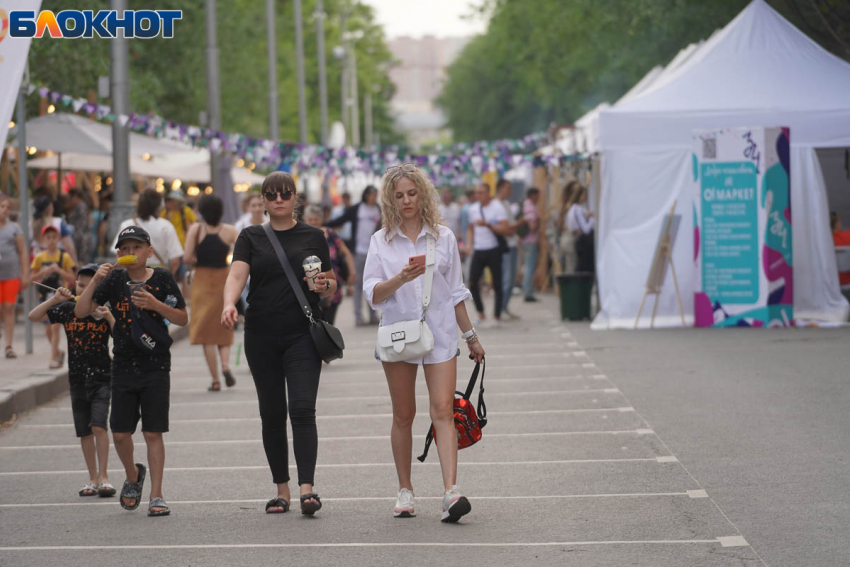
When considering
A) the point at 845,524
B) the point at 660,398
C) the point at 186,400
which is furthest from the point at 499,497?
the point at 186,400

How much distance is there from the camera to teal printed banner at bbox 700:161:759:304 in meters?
16.0

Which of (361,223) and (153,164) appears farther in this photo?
(153,164)

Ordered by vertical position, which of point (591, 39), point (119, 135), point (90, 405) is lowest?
point (90, 405)

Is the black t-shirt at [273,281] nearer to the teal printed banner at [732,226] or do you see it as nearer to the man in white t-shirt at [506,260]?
the teal printed banner at [732,226]

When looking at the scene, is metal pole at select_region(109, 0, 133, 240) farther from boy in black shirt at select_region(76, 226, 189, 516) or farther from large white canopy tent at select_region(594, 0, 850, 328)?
boy in black shirt at select_region(76, 226, 189, 516)

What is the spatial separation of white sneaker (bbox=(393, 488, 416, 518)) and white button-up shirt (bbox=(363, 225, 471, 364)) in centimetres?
68

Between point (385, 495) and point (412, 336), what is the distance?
129 cm

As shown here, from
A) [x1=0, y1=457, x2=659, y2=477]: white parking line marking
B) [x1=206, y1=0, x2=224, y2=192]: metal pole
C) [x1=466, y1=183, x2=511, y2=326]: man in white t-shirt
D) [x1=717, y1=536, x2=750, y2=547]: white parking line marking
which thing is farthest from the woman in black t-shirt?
[x1=206, y1=0, x2=224, y2=192]: metal pole

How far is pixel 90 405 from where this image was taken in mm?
7379

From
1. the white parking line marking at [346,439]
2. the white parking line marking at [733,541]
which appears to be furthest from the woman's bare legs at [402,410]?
the white parking line marking at [346,439]

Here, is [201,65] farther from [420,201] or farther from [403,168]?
[420,201]

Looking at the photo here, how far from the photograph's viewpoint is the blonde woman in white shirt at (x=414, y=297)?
6.50 m

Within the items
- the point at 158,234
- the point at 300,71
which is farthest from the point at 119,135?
the point at 300,71

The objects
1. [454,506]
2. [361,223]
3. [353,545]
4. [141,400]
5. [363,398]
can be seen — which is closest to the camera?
[353,545]
